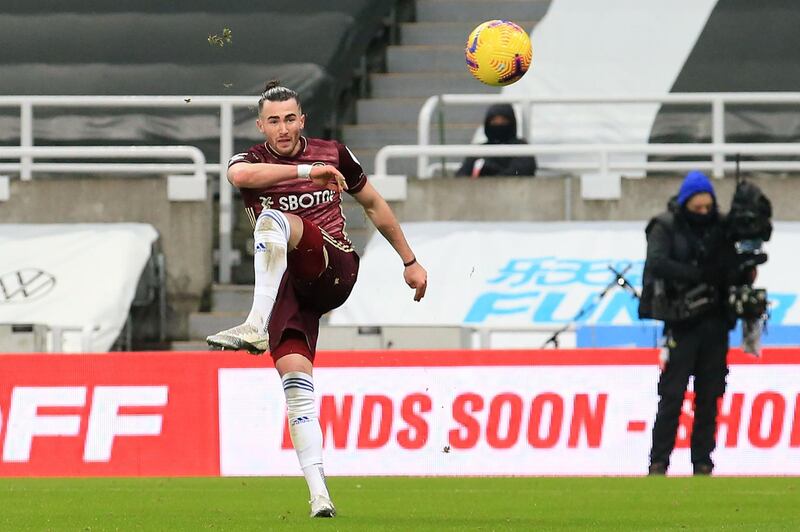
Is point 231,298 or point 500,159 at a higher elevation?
point 500,159

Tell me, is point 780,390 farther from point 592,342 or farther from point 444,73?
point 444,73

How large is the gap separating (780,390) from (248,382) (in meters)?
3.90

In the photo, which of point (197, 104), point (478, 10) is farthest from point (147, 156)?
point (478, 10)

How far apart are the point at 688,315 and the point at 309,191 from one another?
4864 mm

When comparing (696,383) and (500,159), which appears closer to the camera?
(696,383)

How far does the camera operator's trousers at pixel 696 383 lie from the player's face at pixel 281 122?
5109 mm

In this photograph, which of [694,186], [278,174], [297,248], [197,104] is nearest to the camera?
[278,174]

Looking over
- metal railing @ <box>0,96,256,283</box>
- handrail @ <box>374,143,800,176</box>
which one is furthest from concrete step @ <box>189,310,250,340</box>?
handrail @ <box>374,143,800,176</box>

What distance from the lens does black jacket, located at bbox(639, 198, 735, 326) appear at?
1358 cm

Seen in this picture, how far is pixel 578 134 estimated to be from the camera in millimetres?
20219

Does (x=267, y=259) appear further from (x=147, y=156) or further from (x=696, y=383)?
(x=147, y=156)

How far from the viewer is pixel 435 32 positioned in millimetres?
21719

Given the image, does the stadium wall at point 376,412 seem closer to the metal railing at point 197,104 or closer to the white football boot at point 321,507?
the metal railing at point 197,104

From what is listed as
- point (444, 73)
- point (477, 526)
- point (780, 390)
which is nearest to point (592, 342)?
point (780, 390)
